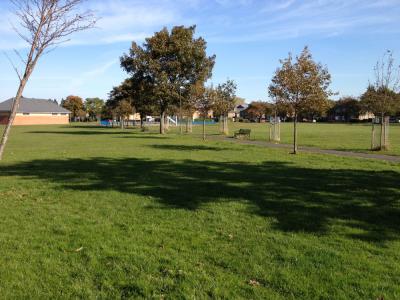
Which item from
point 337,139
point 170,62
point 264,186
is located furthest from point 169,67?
point 264,186

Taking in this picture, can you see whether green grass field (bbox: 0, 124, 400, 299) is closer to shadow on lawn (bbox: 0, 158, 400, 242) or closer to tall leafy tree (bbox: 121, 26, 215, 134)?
shadow on lawn (bbox: 0, 158, 400, 242)

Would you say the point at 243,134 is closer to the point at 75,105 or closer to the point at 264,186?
the point at 264,186

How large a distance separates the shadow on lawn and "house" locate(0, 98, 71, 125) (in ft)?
307

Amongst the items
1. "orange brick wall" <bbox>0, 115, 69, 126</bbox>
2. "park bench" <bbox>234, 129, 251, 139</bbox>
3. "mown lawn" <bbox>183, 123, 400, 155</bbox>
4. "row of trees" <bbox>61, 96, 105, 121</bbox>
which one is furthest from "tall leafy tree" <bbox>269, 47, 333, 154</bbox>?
"row of trees" <bbox>61, 96, 105, 121</bbox>

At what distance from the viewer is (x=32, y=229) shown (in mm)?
6840

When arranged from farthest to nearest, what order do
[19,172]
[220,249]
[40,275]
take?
1. [19,172]
2. [220,249]
3. [40,275]

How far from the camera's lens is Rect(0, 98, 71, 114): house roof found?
105 metres

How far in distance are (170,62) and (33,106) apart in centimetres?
7649

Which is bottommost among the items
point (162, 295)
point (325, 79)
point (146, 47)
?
point (162, 295)

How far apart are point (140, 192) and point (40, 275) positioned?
16.5 ft

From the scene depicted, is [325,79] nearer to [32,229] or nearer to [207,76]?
[32,229]

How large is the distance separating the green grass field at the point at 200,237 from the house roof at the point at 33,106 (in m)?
99.9

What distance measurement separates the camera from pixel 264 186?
10.6 metres

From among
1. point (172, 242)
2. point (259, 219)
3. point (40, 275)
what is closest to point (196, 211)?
point (259, 219)
